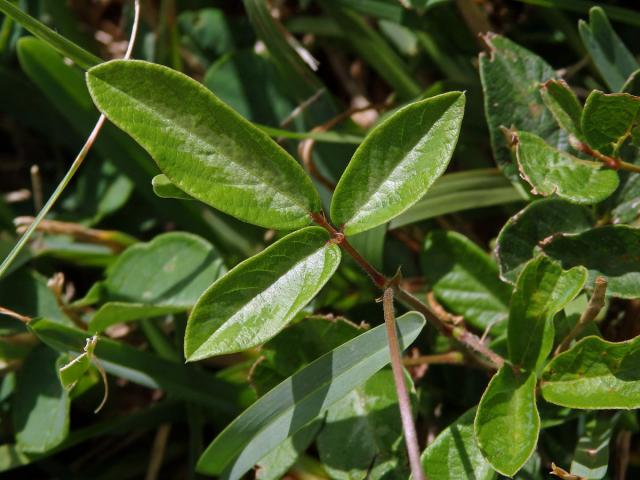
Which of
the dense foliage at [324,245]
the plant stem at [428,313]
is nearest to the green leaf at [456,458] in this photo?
the dense foliage at [324,245]

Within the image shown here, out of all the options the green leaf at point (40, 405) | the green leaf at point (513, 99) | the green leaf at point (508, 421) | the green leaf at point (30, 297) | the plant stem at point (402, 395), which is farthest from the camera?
the green leaf at point (30, 297)

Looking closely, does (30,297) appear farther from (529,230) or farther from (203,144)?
(529,230)

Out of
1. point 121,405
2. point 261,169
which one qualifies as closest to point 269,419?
point 261,169

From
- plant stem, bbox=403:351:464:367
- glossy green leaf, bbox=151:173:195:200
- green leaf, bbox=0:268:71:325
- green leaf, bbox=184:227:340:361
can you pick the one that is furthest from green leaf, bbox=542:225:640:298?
green leaf, bbox=0:268:71:325

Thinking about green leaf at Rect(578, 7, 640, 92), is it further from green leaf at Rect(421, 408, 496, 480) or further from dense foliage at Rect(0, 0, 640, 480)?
green leaf at Rect(421, 408, 496, 480)

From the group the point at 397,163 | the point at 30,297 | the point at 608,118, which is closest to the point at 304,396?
the point at 397,163

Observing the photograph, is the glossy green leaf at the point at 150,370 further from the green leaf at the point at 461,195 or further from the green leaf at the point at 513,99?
the green leaf at the point at 513,99
